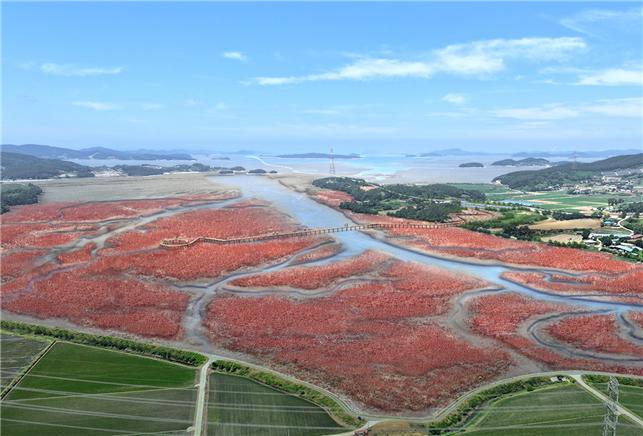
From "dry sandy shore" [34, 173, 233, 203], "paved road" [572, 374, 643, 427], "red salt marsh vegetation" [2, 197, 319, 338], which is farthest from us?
"dry sandy shore" [34, 173, 233, 203]

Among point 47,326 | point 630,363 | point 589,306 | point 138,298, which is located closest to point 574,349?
point 630,363

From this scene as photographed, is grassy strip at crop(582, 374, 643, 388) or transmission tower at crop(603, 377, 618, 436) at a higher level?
transmission tower at crop(603, 377, 618, 436)

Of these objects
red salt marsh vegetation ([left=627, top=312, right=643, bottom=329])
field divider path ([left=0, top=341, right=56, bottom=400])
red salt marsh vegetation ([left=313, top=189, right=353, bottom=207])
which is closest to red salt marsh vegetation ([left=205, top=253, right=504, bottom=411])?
field divider path ([left=0, top=341, right=56, bottom=400])

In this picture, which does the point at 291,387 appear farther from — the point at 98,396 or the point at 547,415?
the point at 547,415

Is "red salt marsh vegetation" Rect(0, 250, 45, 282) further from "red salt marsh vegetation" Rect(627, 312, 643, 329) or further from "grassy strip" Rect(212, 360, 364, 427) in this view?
"red salt marsh vegetation" Rect(627, 312, 643, 329)

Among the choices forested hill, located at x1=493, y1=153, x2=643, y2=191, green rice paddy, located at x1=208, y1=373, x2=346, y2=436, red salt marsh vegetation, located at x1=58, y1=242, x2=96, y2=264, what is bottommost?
green rice paddy, located at x1=208, y1=373, x2=346, y2=436

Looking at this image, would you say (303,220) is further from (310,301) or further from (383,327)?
(383,327)

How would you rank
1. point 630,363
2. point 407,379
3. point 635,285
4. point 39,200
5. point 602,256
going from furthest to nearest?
1. point 39,200
2. point 602,256
3. point 635,285
4. point 630,363
5. point 407,379

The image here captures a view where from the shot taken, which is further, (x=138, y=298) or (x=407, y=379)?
(x=138, y=298)
